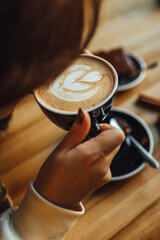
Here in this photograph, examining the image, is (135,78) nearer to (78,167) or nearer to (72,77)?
(72,77)

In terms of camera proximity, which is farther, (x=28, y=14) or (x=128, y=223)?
(x=128, y=223)

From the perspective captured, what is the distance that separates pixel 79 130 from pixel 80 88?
5.4 inches

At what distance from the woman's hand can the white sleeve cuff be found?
0.01 m

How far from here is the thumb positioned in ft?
1.44

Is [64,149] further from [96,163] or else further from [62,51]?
[62,51]

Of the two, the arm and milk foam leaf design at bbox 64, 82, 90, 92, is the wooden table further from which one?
milk foam leaf design at bbox 64, 82, 90, 92

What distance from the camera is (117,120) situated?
0.67 m

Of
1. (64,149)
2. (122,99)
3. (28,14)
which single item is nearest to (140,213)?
(64,149)

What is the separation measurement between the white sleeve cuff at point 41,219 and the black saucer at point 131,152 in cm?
16

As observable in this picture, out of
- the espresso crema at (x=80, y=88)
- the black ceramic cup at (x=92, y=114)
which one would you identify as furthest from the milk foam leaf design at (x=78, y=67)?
the black ceramic cup at (x=92, y=114)

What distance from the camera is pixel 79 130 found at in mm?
448

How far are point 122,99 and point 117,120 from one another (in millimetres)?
140

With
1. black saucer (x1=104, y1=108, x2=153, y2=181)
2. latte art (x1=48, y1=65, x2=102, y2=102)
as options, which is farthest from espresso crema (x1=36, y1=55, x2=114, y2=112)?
black saucer (x1=104, y1=108, x2=153, y2=181)

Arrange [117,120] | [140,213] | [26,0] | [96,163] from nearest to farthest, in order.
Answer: [26,0]
[96,163]
[140,213]
[117,120]
